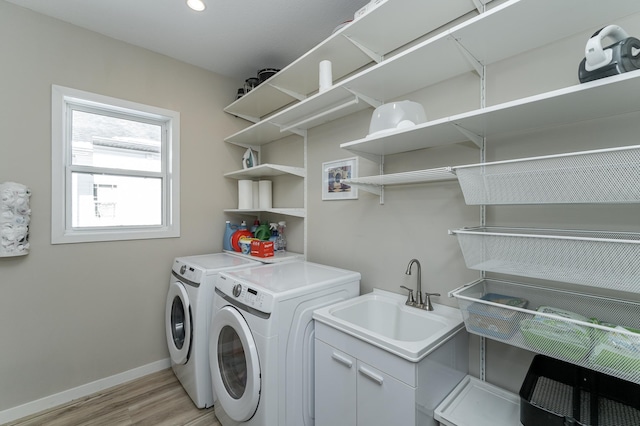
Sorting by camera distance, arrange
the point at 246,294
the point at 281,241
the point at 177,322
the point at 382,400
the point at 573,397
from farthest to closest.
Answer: the point at 281,241, the point at 177,322, the point at 246,294, the point at 382,400, the point at 573,397

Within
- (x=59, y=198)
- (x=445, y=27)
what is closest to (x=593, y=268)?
(x=445, y=27)

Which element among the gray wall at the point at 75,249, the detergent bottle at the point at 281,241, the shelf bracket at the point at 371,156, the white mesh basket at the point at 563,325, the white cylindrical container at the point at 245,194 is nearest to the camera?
the white mesh basket at the point at 563,325

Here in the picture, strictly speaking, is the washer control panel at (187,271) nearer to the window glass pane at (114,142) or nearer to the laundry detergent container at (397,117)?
the window glass pane at (114,142)

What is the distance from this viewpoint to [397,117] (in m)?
1.34

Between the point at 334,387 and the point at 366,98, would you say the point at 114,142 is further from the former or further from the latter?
the point at 334,387

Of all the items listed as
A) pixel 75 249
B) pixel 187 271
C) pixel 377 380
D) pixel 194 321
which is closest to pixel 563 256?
pixel 377 380

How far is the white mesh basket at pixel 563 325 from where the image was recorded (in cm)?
77

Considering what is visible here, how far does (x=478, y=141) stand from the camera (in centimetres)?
131

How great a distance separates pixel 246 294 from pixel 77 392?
171 cm

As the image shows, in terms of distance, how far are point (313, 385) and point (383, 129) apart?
142cm

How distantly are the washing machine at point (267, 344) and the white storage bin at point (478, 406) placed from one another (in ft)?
2.23

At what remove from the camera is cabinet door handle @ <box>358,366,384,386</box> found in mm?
1093

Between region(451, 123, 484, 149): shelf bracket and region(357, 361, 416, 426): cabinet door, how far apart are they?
108cm

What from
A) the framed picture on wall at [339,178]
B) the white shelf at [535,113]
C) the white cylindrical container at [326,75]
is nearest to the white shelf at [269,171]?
the framed picture on wall at [339,178]
